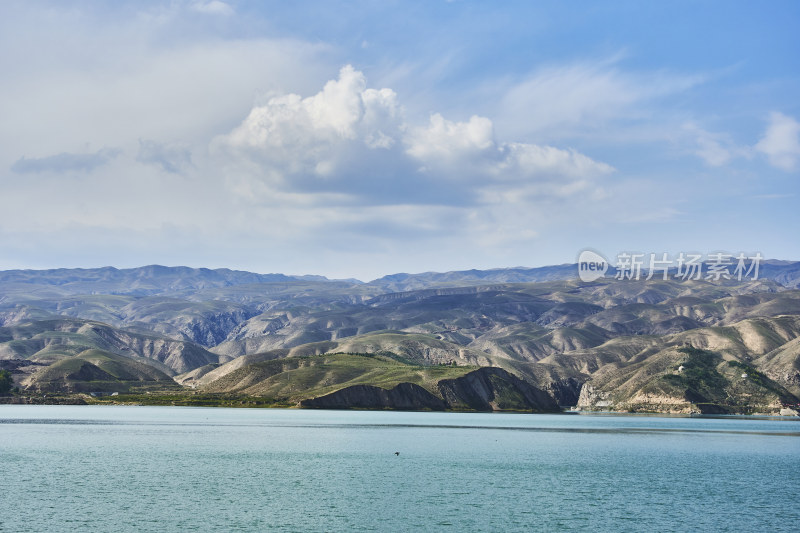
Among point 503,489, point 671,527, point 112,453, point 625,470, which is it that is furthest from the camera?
point 112,453

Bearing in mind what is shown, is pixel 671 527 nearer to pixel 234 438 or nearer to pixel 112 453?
pixel 112 453

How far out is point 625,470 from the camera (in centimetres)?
13062

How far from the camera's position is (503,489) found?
104 meters

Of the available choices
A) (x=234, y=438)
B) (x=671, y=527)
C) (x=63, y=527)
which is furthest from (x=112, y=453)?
(x=671, y=527)

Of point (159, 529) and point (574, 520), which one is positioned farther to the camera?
point (574, 520)

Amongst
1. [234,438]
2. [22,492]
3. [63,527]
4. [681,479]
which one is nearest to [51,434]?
[234,438]

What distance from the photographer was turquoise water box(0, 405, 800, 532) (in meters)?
80.1

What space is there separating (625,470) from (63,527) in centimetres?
9069

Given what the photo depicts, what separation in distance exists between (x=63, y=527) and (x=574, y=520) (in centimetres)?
5117

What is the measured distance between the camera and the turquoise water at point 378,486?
80125mm

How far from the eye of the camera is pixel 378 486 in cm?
10500

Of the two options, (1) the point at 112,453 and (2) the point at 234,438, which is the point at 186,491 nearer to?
(1) the point at 112,453

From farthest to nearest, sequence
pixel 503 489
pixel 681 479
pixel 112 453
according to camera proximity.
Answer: pixel 112 453
pixel 681 479
pixel 503 489

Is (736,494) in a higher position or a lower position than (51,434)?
higher
